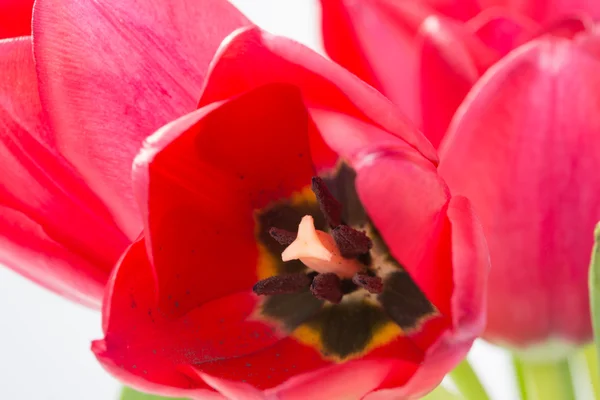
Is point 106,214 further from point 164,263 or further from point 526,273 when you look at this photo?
point 526,273

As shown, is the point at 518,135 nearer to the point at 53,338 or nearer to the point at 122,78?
the point at 122,78

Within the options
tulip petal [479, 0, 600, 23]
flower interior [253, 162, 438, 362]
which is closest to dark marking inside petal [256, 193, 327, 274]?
flower interior [253, 162, 438, 362]

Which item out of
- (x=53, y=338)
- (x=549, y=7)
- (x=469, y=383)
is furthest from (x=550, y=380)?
(x=53, y=338)

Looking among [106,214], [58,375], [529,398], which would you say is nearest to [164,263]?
[106,214]

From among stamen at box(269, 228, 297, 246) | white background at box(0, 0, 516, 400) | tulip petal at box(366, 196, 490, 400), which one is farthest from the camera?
white background at box(0, 0, 516, 400)

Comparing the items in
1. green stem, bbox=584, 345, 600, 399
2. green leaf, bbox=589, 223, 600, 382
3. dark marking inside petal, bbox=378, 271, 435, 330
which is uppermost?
green leaf, bbox=589, 223, 600, 382

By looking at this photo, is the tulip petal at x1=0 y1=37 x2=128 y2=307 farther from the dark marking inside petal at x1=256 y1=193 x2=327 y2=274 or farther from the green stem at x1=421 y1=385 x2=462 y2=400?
the green stem at x1=421 y1=385 x2=462 y2=400
